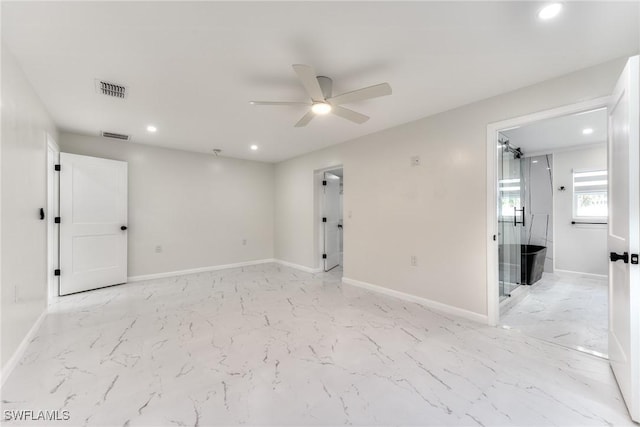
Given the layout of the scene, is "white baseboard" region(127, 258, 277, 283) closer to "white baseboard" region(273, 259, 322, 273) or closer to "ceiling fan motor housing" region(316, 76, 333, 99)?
"white baseboard" region(273, 259, 322, 273)

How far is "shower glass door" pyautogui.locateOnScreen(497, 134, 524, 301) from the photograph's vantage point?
3029 millimetres

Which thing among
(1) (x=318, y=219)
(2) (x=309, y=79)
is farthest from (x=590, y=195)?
(2) (x=309, y=79)

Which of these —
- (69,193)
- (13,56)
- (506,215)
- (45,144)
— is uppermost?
(13,56)

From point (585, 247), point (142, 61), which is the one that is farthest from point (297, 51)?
point (585, 247)

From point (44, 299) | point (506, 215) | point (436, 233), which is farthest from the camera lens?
point (506, 215)

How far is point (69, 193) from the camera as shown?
3713 mm

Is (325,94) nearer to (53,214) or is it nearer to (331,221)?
(331,221)

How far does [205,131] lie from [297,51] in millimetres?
2384

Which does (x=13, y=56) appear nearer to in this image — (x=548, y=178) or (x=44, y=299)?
(x=44, y=299)

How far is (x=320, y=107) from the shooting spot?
93.7 inches

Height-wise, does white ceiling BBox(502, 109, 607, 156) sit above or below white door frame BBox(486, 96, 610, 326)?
above

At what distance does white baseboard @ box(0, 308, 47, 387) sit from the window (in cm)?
761

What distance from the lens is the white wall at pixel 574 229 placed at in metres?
4.48

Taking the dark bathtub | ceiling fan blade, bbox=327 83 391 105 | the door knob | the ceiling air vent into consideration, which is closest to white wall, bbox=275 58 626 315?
the door knob
